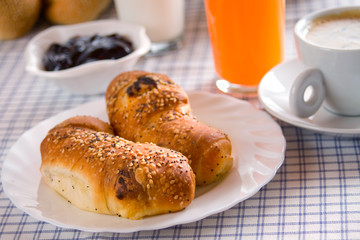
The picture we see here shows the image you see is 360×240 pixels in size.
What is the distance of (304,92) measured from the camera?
46.8 inches

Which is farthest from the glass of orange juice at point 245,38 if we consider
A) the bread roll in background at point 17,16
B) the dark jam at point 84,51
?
the bread roll in background at point 17,16

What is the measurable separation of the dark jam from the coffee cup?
1.92 ft

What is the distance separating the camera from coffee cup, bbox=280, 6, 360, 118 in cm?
117

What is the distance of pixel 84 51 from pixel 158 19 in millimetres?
284

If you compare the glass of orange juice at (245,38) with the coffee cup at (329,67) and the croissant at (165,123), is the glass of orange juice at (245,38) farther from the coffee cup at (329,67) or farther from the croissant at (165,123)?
the croissant at (165,123)

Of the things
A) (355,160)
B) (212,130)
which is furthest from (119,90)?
(355,160)

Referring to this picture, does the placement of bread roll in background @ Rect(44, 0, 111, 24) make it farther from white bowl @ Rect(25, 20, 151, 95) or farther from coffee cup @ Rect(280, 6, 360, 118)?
coffee cup @ Rect(280, 6, 360, 118)

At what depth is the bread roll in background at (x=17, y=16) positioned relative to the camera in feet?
6.16

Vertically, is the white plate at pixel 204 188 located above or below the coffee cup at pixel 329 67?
below

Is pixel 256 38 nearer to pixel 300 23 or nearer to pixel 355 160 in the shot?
pixel 300 23

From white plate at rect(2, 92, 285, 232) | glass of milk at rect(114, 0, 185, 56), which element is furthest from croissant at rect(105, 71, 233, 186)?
glass of milk at rect(114, 0, 185, 56)

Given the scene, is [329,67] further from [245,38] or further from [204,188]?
[204,188]

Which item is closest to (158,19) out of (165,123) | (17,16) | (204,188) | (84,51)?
(84,51)

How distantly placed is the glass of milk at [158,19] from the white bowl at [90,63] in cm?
6
